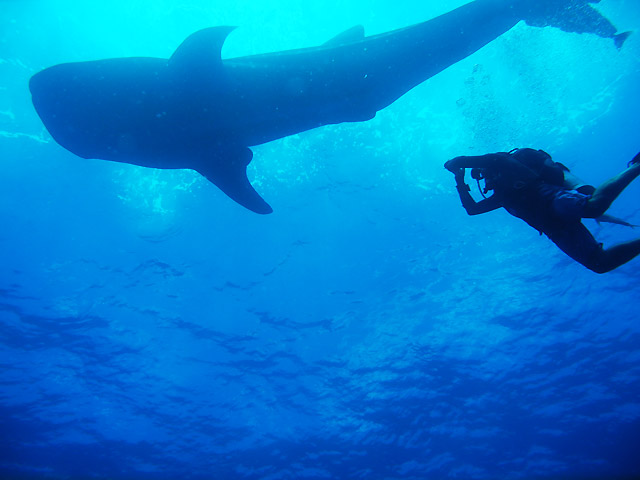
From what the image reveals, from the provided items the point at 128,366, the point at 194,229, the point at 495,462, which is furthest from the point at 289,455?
the point at 194,229

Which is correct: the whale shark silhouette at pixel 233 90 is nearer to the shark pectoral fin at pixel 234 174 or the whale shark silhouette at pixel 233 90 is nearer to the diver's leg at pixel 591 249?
the shark pectoral fin at pixel 234 174

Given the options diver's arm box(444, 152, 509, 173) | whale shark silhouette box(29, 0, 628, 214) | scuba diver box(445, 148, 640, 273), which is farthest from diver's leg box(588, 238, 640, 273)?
whale shark silhouette box(29, 0, 628, 214)

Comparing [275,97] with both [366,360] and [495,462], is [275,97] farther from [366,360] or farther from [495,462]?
[495,462]

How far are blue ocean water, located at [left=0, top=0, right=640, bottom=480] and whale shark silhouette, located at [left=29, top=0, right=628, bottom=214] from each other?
200 inches

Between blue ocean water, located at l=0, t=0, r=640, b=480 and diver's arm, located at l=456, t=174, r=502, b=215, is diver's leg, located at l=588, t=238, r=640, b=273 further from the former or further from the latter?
blue ocean water, located at l=0, t=0, r=640, b=480

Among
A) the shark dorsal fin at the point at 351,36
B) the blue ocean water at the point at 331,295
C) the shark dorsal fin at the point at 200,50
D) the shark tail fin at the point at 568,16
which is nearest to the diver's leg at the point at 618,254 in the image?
the shark tail fin at the point at 568,16

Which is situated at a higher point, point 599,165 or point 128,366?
point 599,165

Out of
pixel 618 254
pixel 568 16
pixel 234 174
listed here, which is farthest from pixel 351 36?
pixel 618 254

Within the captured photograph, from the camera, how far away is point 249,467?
2284cm

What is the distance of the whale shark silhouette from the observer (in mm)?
4363

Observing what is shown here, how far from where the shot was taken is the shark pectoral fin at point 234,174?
5340mm

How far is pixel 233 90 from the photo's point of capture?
4789mm

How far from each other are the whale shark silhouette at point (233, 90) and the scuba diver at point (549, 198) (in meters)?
2.05

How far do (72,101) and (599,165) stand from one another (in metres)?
16.4
